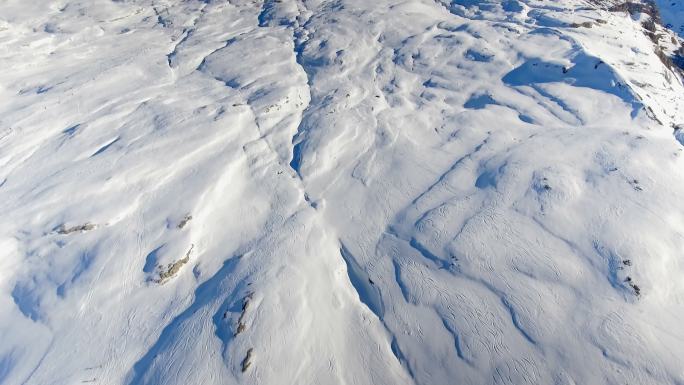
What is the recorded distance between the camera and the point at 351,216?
10492 millimetres

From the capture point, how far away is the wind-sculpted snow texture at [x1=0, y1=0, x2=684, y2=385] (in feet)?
25.3

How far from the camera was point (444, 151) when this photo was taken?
40.1 feet

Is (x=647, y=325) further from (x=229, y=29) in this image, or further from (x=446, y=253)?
(x=229, y=29)

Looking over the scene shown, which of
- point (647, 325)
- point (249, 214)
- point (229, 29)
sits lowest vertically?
point (647, 325)

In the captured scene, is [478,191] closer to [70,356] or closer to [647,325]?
[647,325]

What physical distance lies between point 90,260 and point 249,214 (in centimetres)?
394

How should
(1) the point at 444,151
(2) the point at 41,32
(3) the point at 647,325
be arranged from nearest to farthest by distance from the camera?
1. (3) the point at 647,325
2. (1) the point at 444,151
3. (2) the point at 41,32

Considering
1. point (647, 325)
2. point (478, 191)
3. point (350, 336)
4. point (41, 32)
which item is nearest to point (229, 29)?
point (41, 32)

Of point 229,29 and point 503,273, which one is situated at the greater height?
point 229,29

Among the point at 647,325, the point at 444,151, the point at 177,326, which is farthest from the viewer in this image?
the point at 444,151

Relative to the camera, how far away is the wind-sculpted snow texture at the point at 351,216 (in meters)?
7.72

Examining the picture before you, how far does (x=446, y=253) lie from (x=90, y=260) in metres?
8.64

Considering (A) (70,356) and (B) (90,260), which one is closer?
(A) (70,356)

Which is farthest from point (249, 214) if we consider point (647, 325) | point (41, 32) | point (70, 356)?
point (41, 32)
